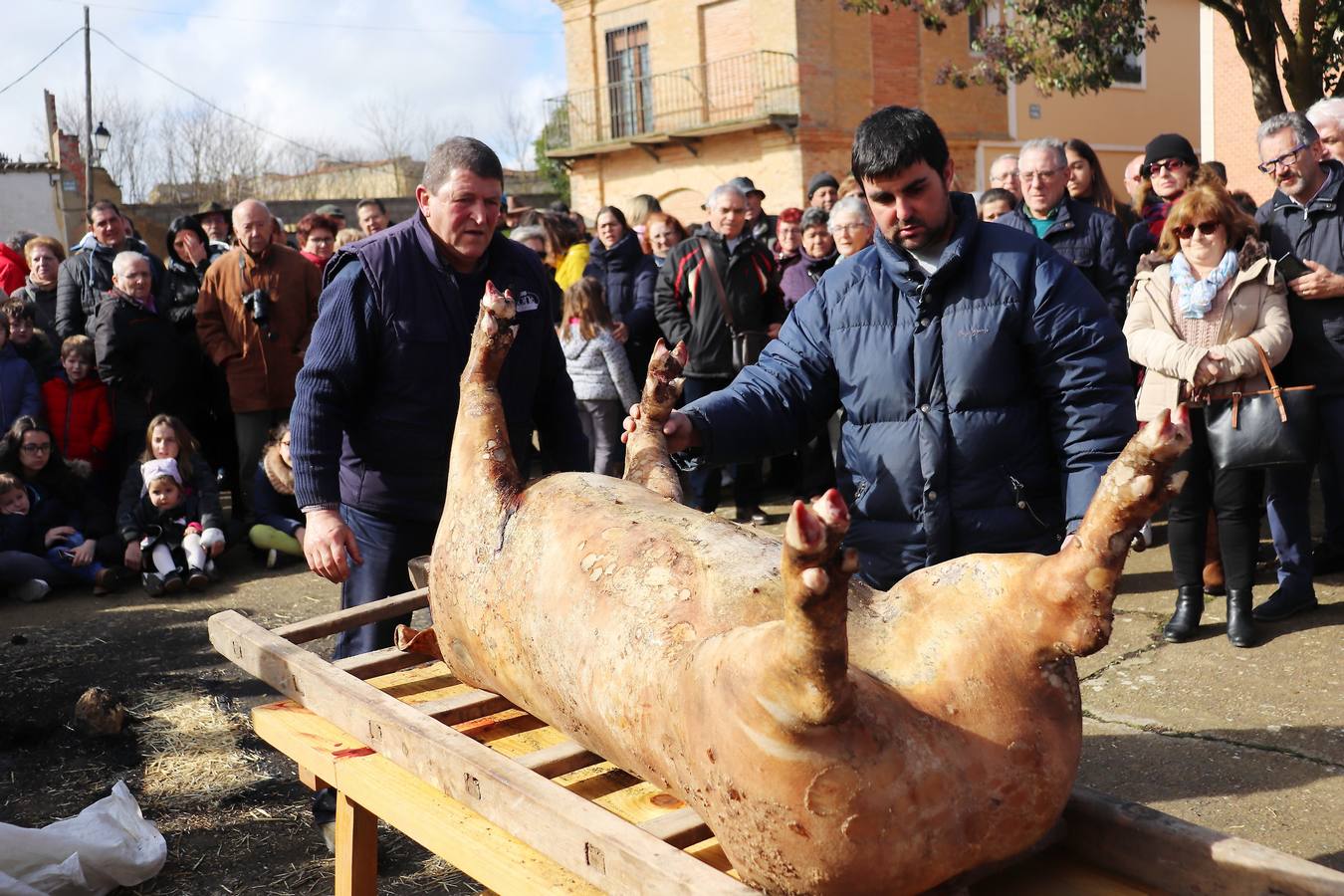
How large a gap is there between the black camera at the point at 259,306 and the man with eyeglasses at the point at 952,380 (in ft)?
17.5

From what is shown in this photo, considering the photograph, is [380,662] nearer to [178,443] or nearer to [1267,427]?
[1267,427]

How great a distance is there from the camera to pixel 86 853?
350cm

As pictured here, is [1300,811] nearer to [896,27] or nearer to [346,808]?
[346,808]

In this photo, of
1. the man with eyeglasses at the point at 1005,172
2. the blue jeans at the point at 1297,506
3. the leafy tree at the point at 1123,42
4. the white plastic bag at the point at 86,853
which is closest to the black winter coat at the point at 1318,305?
the blue jeans at the point at 1297,506

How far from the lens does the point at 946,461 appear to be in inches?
118

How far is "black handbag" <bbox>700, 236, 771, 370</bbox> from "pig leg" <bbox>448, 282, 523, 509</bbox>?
14.7 feet

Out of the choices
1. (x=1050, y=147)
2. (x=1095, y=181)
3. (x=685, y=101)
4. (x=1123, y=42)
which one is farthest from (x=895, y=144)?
(x=685, y=101)

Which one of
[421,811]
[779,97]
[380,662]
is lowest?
[421,811]

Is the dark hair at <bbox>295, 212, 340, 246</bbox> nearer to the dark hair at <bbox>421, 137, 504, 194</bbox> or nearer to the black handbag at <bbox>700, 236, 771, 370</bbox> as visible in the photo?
the black handbag at <bbox>700, 236, 771, 370</bbox>

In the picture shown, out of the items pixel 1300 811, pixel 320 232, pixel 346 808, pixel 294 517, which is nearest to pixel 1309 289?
pixel 1300 811

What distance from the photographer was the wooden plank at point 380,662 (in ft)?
10.8

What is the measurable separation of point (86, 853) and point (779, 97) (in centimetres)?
2216

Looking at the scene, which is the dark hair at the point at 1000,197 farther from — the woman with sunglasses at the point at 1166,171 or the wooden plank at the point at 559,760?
the wooden plank at the point at 559,760

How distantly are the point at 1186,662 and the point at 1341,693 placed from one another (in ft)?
1.99
